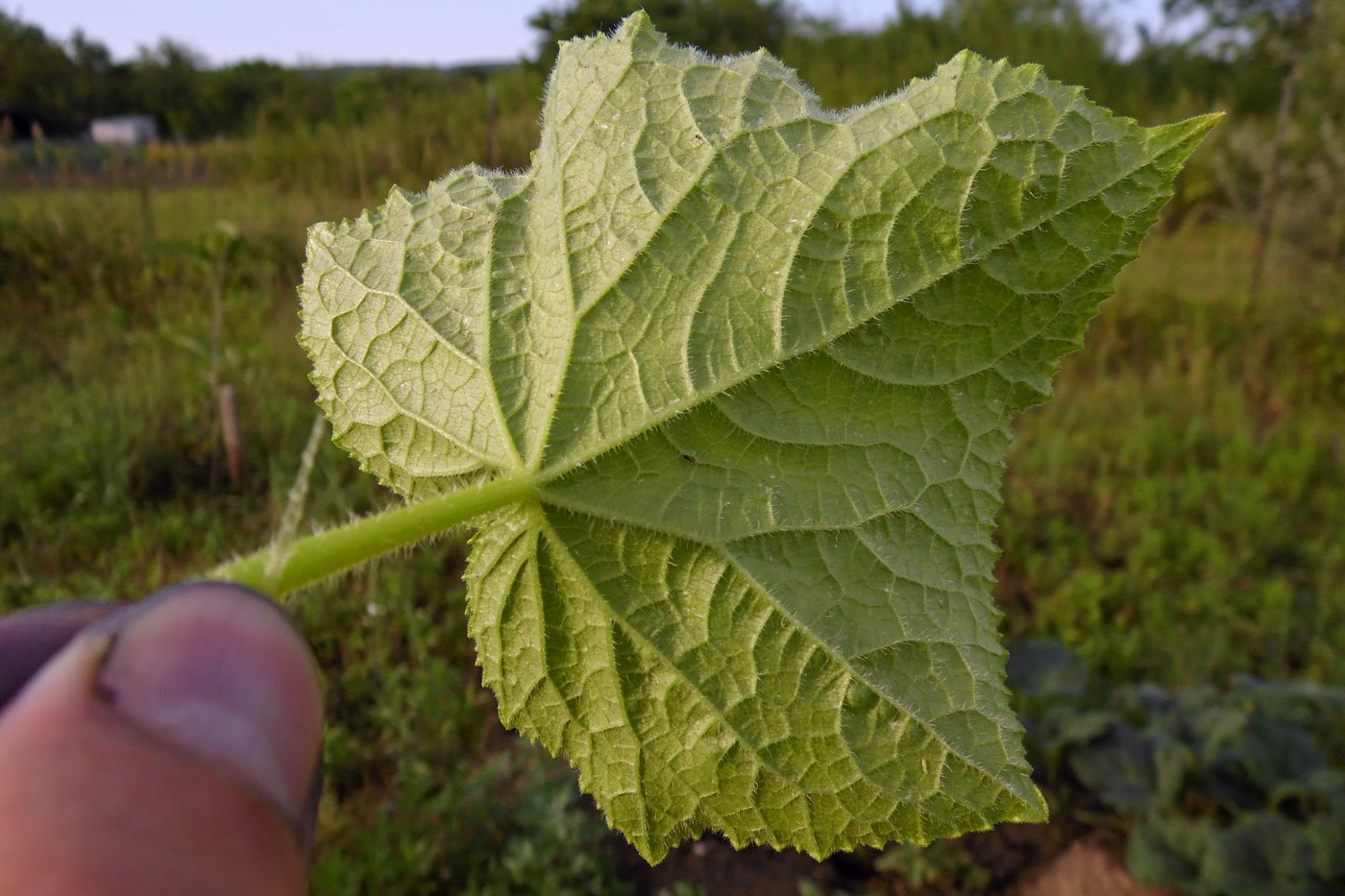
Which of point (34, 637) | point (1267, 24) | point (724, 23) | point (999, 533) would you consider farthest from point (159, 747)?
point (1267, 24)

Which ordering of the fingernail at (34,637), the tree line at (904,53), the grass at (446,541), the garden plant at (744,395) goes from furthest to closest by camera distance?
the tree line at (904,53), the grass at (446,541), the garden plant at (744,395), the fingernail at (34,637)

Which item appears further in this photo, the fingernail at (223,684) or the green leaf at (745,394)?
the green leaf at (745,394)

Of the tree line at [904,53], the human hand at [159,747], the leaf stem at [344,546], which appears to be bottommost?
the human hand at [159,747]

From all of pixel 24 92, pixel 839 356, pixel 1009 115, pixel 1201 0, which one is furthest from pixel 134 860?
pixel 24 92

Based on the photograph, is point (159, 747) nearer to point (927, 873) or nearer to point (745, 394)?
point (745, 394)

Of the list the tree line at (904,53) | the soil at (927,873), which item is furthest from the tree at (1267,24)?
the soil at (927,873)

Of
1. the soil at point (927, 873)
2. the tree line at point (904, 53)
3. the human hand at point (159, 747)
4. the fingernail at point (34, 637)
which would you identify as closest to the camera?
the human hand at point (159, 747)

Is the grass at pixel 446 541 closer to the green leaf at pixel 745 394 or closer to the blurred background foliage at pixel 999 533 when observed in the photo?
the blurred background foliage at pixel 999 533

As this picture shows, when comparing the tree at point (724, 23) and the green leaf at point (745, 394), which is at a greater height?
the tree at point (724, 23)
